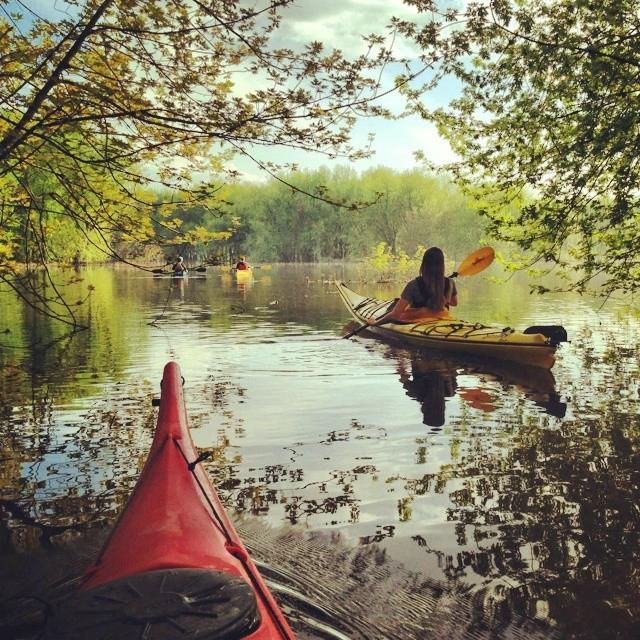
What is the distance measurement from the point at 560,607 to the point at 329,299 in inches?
956

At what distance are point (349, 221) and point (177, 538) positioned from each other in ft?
245

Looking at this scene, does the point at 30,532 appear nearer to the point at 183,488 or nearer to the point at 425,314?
the point at 183,488

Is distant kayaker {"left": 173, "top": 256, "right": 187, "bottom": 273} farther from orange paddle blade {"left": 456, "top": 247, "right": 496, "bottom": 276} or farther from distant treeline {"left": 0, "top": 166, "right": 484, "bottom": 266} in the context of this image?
distant treeline {"left": 0, "top": 166, "right": 484, "bottom": 266}

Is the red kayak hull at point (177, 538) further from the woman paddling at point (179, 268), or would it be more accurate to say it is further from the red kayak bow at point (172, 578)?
the woman paddling at point (179, 268)

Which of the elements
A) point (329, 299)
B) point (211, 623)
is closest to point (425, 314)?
point (211, 623)

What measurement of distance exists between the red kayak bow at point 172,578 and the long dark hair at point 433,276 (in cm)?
950

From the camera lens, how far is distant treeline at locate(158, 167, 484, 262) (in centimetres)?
7481

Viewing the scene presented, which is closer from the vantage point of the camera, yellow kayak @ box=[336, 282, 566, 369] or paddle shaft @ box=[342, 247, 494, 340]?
yellow kayak @ box=[336, 282, 566, 369]

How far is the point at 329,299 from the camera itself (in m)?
27.7

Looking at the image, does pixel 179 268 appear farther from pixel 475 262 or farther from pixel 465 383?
pixel 475 262

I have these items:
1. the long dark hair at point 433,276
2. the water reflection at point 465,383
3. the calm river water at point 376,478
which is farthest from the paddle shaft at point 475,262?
the calm river water at point 376,478

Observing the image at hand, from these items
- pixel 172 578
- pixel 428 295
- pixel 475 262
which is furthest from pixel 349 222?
pixel 172 578

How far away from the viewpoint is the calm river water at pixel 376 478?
3709 mm

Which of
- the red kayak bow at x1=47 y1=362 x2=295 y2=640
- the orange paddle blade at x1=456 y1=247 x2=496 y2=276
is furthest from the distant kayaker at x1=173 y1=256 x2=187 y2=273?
the orange paddle blade at x1=456 y1=247 x2=496 y2=276
